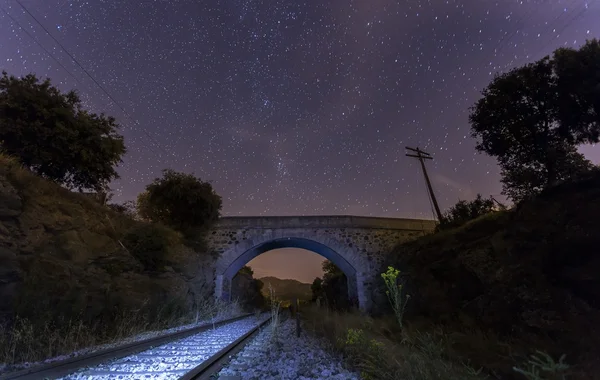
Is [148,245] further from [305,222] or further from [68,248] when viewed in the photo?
[305,222]

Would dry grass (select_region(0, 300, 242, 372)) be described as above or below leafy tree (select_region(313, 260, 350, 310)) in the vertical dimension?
below

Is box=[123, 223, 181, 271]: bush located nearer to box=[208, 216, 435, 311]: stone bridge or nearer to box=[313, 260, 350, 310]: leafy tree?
box=[208, 216, 435, 311]: stone bridge

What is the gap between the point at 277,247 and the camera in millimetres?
24031

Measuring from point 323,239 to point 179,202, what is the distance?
402 inches

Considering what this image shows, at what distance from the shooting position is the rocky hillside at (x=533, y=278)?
7020 millimetres

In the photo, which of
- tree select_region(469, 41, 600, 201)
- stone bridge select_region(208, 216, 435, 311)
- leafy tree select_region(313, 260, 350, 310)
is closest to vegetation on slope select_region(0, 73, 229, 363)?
stone bridge select_region(208, 216, 435, 311)

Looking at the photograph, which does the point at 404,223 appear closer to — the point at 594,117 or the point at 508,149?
the point at 508,149

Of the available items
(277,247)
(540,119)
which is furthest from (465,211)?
(277,247)

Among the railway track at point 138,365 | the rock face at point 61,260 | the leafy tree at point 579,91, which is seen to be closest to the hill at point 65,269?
the rock face at point 61,260

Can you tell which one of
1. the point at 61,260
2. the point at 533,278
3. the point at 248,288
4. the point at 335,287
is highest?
the point at 248,288

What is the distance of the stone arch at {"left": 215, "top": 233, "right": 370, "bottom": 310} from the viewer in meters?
20.9

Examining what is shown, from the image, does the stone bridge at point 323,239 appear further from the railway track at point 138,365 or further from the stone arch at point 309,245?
the railway track at point 138,365

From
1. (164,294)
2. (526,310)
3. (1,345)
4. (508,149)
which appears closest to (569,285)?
(526,310)

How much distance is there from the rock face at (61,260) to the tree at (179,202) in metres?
7.75
